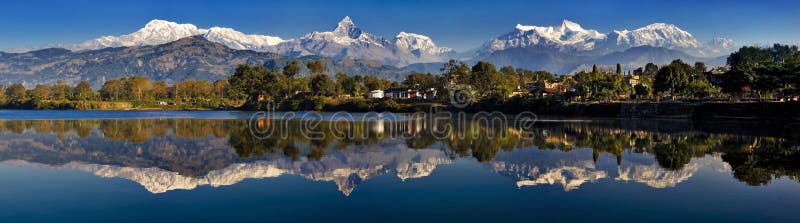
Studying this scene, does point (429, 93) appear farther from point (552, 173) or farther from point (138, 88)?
point (552, 173)

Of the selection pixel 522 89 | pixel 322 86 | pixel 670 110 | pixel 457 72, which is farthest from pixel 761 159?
pixel 322 86

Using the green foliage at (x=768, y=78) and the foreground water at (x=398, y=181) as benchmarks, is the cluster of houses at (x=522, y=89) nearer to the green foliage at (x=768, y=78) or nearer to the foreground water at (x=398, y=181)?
the green foliage at (x=768, y=78)

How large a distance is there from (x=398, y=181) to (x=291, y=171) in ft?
15.9

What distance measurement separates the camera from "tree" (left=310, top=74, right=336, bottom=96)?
145 m

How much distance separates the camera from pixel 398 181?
2073cm

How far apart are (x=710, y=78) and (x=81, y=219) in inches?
5158

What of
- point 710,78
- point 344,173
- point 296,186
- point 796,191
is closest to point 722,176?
point 796,191

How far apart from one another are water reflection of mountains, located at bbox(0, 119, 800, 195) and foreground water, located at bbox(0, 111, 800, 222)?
3.4 inches

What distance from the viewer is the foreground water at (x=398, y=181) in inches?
592

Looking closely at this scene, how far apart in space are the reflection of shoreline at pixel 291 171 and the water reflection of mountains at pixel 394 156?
0.13ft

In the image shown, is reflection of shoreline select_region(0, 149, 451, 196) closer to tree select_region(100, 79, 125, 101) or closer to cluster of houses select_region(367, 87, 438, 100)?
cluster of houses select_region(367, 87, 438, 100)

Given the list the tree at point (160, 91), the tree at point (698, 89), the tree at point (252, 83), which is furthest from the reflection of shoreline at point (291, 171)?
the tree at point (160, 91)

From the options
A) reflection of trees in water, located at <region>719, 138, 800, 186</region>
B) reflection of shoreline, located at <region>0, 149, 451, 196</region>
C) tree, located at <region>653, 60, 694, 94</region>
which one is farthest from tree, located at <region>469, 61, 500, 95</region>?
reflection of shoreline, located at <region>0, 149, 451, 196</region>

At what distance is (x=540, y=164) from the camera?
25531 millimetres
